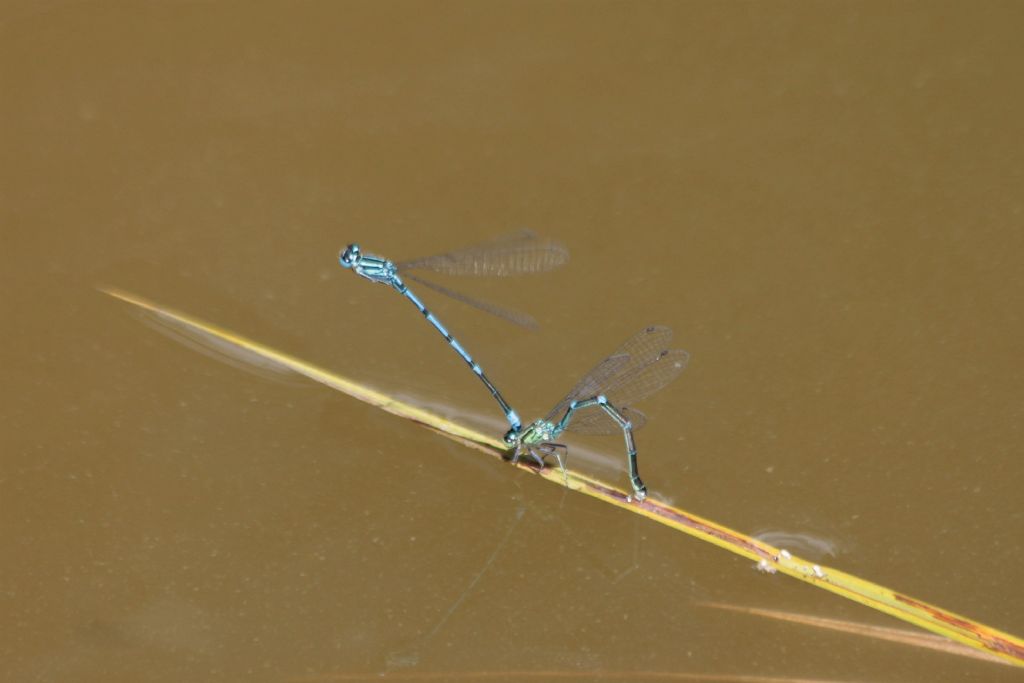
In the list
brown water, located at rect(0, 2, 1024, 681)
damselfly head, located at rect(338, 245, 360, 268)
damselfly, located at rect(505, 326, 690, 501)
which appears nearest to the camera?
brown water, located at rect(0, 2, 1024, 681)

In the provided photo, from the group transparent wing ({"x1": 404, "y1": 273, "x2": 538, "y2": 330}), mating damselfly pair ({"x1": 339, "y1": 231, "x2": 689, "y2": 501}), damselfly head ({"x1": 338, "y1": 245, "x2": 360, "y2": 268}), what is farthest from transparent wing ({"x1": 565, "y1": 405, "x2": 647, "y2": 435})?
damselfly head ({"x1": 338, "y1": 245, "x2": 360, "y2": 268})

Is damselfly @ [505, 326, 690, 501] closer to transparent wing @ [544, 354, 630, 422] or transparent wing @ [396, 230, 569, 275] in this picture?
transparent wing @ [544, 354, 630, 422]

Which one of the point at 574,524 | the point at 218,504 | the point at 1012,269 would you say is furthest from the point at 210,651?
the point at 1012,269

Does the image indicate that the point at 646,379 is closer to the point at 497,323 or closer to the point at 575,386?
the point at 575,386

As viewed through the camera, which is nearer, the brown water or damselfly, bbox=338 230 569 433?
the brown water

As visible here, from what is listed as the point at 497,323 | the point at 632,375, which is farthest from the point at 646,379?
the point at 497,323

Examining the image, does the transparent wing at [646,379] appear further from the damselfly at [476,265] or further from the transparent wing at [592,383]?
the damselfly at [476,265]
